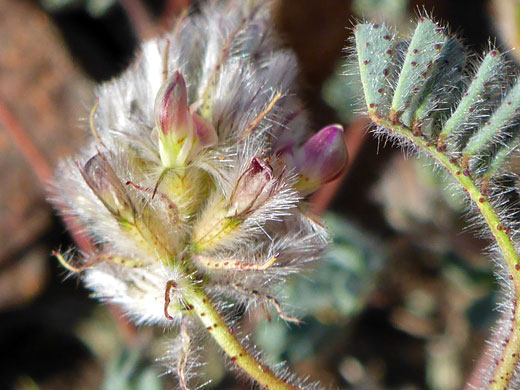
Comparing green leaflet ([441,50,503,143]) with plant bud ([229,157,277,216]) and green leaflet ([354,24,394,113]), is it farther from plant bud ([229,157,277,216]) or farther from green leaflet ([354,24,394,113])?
plant bud ([229,157,277,216])

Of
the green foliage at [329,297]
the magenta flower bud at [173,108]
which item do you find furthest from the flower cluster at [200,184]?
the green foliage at [329,297]

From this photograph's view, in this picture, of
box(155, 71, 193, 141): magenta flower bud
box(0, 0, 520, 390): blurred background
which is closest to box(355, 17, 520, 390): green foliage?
box(155, 71, 193, 141): magenta flower bud

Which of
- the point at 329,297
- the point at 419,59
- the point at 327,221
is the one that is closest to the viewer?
the point at 419,59

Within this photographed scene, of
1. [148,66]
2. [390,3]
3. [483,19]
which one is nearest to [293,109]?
[148,66]

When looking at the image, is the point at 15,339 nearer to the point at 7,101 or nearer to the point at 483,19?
the point at 7,101

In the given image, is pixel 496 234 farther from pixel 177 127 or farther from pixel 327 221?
pixel 327 221

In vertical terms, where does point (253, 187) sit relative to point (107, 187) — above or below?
below

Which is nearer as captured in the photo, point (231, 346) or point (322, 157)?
point (231, 346)

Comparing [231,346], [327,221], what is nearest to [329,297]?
[327,221]

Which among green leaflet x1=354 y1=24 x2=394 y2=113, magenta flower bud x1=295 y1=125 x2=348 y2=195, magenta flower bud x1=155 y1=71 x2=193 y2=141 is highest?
magenta flower bud x1=155 y1=71 x2=193 y2=141
